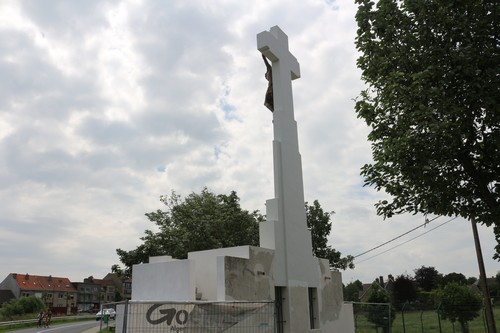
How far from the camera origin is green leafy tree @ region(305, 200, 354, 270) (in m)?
31.2

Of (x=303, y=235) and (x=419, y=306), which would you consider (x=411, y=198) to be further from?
(x=419, y=306)

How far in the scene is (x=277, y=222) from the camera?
1359 centimetres

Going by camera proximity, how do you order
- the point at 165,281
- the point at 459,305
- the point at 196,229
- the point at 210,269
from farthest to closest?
the point at 196,229 → the point at 459,305 → the point at 210,269 → the point at 165,281

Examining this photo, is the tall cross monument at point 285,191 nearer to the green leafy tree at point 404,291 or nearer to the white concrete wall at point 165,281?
the white concrete wall at point 165,281

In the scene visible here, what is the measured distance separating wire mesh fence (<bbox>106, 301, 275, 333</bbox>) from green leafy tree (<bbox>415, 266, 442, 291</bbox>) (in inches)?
2139

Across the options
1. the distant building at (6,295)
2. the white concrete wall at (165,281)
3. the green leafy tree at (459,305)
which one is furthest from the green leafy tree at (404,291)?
the distant building at (6,295)

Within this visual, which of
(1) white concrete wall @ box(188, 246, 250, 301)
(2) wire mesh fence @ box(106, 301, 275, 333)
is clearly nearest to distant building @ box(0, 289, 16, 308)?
(1) white concrete wall @ box(188, 246, 250, 301)

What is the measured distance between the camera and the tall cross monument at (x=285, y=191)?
13.6m

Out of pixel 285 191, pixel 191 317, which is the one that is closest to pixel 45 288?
pixel 285 191

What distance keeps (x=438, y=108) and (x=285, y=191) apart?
5.37m

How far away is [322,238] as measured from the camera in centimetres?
3138

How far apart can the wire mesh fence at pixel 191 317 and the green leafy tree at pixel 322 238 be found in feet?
67.0

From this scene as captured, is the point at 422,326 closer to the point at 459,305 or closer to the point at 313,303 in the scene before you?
the point at 459,305

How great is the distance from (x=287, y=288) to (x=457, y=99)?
722 cm
